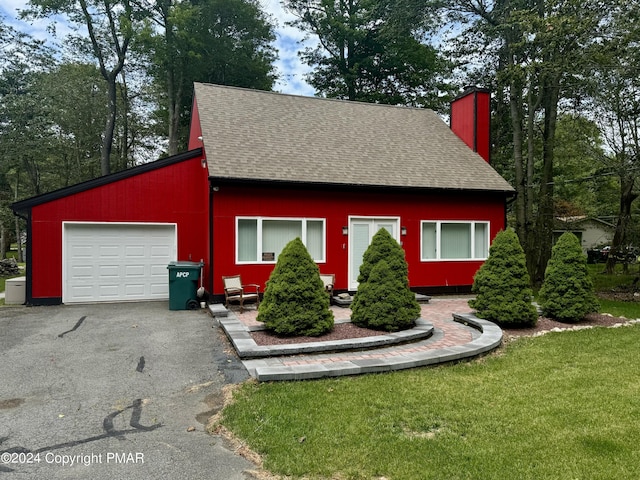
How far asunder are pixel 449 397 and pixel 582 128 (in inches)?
512

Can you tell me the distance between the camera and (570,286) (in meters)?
7.79

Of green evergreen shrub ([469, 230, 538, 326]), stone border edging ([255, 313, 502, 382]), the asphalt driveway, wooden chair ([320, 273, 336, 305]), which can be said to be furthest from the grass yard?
wooden chair ([320, 273, 336, 305])

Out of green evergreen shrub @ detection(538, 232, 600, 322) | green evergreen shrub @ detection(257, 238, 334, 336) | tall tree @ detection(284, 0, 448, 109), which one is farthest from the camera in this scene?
tall tree @ detection(284, 0, 448, 109)

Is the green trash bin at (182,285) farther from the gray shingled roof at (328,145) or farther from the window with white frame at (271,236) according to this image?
the gray shingled roof at (328,145)

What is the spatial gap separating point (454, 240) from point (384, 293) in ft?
19.0

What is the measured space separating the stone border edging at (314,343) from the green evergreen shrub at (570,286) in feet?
9.61

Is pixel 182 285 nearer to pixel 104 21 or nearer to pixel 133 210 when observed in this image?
pixel 133 210

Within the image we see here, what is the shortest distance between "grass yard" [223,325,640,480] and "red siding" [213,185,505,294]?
5502 mm

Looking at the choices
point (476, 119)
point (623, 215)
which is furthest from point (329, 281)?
point (623, 215)

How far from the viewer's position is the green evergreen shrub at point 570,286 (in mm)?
7719

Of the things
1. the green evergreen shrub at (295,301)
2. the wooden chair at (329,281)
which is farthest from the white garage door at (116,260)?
the green evergreen shrub at (295,301)

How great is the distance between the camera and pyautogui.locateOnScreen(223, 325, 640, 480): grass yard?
2932mm

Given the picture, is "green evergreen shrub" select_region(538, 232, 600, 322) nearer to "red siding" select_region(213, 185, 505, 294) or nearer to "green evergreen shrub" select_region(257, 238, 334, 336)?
"red siding" select_region(213, 185, 505, 294)

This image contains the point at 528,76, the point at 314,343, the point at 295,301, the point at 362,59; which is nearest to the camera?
the point at 314,343
